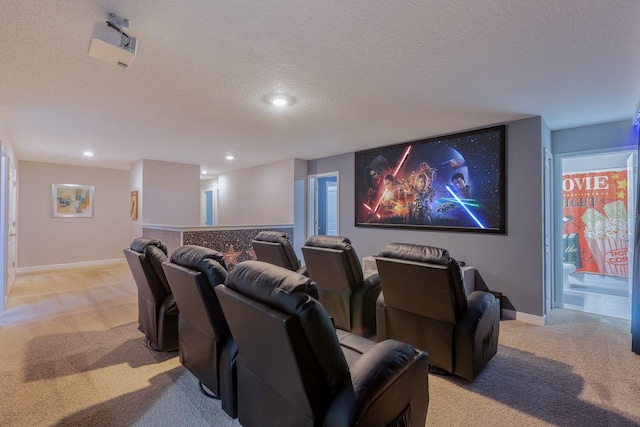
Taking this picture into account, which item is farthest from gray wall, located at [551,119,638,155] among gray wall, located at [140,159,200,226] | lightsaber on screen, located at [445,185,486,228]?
gray wall, located at [140,159,200,226]

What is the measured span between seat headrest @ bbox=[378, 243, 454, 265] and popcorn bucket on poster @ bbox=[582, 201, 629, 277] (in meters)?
4.52

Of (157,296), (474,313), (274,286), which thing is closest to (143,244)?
(157,296)

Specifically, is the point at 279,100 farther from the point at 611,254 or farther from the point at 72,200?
the point at 72,200

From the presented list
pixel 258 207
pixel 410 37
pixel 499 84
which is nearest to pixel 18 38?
pixel 410 37

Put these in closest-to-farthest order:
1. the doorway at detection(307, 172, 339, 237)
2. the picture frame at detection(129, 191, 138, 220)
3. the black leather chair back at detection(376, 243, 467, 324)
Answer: the black leather chair back at detection(376, 243, 467, 324), the doorway at detection(307, 172, 339, 237), the picture frame at detection(129, 191, 138, 220)

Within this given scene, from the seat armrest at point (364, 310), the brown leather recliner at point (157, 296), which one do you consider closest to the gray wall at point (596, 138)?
the seat armrest at point (364, 310)

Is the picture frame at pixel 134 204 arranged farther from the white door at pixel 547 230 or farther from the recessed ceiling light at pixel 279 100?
the white door at pixel 547 230

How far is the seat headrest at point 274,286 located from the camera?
4.09ft

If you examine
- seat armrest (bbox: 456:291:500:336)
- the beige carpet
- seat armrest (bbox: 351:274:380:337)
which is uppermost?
seat armrest (bbox: 456:291:500:336)

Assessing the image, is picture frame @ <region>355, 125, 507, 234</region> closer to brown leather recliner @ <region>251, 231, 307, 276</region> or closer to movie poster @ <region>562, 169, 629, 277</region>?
movie poster @ <region>562, 169, 629, 277</region>

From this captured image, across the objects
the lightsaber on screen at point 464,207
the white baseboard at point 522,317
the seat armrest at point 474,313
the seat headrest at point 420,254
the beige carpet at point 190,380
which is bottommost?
the beige carpet at point 190,380

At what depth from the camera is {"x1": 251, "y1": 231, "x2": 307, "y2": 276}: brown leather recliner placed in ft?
11.8

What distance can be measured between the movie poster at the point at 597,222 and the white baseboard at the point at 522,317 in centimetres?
222

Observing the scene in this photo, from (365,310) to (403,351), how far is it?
1646 mm
